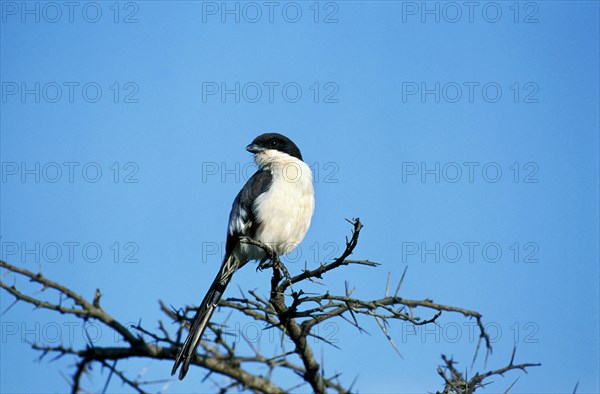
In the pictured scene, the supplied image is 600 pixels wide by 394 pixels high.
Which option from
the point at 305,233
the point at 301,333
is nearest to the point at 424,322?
Result: the point at 301,333

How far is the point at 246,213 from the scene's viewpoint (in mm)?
6301

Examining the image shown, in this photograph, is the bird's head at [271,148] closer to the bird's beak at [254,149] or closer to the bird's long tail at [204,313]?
the bird's beak at [254,149]

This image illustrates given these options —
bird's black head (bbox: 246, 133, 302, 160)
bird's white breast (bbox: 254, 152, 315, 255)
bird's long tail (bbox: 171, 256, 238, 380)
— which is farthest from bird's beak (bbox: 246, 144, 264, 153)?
bird's long tail (bbox: 171, 256, 238, 380)

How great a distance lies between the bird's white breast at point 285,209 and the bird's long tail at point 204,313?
431 millimetres

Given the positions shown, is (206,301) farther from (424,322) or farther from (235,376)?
(424,322)

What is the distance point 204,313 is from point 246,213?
4.57 ft

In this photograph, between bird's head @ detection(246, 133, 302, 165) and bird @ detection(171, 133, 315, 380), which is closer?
bird @ detection(171, 133, 315, 380)

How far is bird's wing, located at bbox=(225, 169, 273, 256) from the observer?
6.27 metres

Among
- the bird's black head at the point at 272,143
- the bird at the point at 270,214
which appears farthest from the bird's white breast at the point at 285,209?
the bird's black head at the point at 272,143

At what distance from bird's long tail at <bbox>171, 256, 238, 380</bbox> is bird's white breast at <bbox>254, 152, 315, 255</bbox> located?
0.43m

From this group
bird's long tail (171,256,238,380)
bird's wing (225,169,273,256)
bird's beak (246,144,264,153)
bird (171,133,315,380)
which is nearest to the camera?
bird's long tail (171,256,238,380)

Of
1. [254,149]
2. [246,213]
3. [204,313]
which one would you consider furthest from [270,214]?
[204,313]

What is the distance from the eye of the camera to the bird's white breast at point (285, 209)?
6160mm

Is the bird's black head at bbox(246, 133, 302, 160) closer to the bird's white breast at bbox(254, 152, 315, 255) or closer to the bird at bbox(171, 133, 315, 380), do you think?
the bird at bbox(171, 133, 315, 380)
